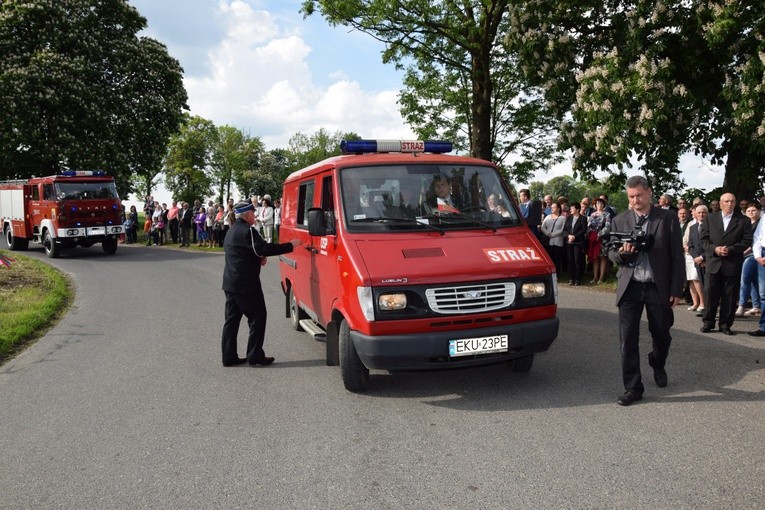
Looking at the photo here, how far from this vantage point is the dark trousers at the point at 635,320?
18.1ft

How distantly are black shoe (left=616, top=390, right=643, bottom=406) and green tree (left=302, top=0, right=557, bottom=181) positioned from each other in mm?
13033

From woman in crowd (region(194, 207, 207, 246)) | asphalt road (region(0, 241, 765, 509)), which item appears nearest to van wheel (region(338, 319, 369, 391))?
asphalt road (region(0, 241, 765, 509))

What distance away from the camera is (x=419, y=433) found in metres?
4.90

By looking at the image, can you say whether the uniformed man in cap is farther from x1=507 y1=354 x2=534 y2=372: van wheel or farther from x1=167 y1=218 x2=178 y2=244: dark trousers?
x1=167 y1=218 x2=178 y2=244: dark trousers

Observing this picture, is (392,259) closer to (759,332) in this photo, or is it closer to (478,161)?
(478,161)

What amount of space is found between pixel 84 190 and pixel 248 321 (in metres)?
17.0

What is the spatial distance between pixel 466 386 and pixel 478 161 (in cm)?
244

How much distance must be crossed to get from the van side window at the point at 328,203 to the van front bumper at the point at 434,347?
4.05 feet

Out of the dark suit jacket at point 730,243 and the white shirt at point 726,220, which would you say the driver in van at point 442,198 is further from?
the white shirt at point 726,220

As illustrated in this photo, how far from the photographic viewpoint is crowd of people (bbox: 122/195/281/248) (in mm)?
22188

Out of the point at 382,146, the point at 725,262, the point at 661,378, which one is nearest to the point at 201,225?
the point at 382,146

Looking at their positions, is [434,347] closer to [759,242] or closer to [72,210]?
[759,242]

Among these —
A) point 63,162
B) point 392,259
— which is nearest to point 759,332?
point 392,259

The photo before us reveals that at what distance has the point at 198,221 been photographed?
25922 millimetres
